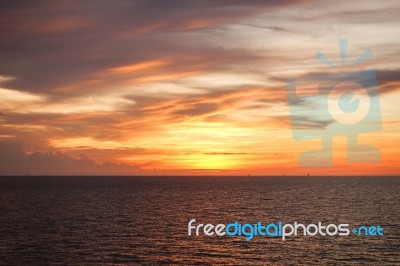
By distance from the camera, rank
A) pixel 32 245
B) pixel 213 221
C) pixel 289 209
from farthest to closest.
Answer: pixel 289 209 < pixel 213 221 < pixel 32 245

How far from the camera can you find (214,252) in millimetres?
61156

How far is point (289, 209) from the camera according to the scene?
121 meters

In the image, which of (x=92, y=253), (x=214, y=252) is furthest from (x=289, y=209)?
(x=92, y=253)

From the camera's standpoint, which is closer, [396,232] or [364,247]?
[364,247]

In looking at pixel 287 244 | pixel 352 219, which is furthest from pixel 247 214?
pixel 287 244

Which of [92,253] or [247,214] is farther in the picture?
[247,214]

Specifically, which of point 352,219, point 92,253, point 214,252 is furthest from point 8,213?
point 352,219

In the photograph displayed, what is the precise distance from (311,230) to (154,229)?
29483mm

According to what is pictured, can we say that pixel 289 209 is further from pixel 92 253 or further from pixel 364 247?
pixel 92 253

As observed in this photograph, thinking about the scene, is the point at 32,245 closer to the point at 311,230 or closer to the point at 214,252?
the point at 214,252

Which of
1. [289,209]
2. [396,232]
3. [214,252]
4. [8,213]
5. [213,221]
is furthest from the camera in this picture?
[289,209]

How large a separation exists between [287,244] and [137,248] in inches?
901

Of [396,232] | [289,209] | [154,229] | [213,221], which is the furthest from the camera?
[289,209]

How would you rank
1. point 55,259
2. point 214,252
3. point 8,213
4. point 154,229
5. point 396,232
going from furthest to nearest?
point 8,213
point 154,229
point 396,232
point 214,252
point 55,259
